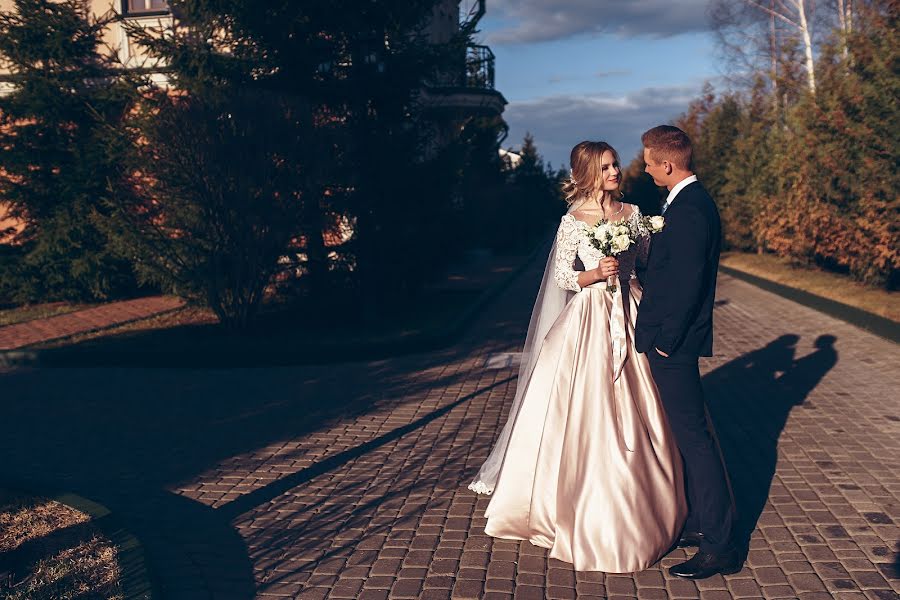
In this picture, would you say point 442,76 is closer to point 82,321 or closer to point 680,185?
point 82,321

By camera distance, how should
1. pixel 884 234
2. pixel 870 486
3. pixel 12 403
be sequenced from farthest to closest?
pixel 884 234 < pixel 12 403 < pixel 870 486

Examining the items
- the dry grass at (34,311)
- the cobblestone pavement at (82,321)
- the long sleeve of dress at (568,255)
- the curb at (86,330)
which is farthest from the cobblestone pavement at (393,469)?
the dry grass at (34,311)

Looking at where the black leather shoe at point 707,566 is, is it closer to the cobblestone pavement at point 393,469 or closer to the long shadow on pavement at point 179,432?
the cobblestone pavement at point 393,469

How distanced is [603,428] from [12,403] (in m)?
6.72

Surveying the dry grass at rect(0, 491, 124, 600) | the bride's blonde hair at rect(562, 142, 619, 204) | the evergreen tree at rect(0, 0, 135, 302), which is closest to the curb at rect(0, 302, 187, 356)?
the evergreen tree at rect(0, 0, 135, 302)

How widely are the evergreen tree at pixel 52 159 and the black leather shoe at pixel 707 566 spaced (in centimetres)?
1432

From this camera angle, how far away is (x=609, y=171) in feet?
15.1

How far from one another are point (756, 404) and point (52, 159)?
1404 cm

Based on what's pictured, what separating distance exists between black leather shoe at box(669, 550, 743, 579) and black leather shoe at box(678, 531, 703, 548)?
0.32 metres

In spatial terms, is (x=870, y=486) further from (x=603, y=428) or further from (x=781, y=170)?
(x=781, y=170)

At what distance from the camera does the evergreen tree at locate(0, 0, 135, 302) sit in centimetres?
1620

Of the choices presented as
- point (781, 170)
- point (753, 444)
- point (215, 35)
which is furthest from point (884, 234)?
point (215, 35)

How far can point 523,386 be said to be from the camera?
16.8 feet

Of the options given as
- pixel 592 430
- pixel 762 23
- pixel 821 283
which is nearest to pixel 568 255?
pixel 592 430
